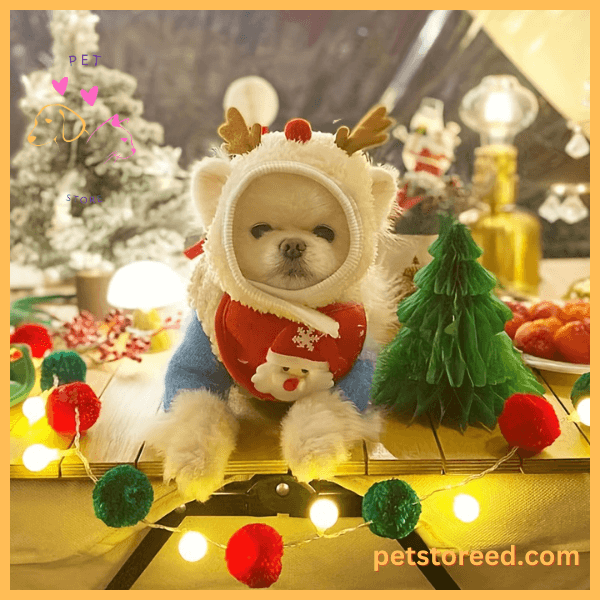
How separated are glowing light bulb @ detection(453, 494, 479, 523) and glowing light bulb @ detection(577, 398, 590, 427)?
0.22 meters

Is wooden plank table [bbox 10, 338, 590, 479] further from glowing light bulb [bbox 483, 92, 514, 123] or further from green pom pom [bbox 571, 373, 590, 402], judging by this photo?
glowing light bulb [bbox 483, 92, 514, 123]

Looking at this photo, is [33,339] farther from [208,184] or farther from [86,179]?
[86,179]

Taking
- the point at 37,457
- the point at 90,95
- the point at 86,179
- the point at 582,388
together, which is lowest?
the point at 37,457

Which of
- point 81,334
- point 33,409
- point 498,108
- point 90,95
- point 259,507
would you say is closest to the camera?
point 259,507

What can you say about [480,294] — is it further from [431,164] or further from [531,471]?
[431,164]

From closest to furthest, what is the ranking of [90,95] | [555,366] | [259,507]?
1. [259,507]
2. [555,366]
3. [90,95]

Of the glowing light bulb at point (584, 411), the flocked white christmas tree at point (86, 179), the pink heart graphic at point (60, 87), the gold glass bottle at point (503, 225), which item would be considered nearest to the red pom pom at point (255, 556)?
the glowing light bulb at point (584, 411)

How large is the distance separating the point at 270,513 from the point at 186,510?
0.38ft

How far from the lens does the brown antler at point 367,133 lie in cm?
76

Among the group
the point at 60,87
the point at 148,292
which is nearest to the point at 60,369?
the point at 148,292

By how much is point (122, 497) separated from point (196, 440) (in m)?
0.11

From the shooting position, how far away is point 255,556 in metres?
0.70

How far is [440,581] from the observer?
80cm

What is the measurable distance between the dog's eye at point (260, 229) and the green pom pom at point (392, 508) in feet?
1.14
